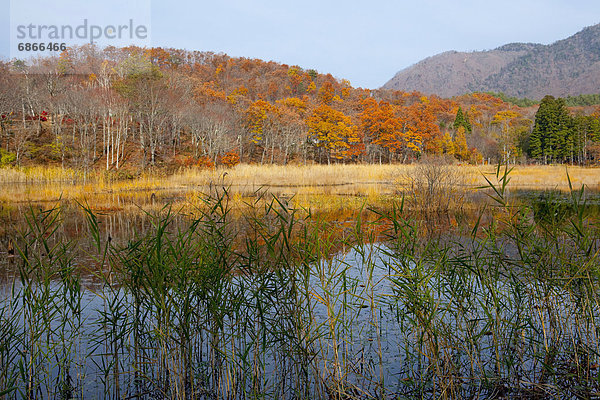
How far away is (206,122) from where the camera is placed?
38.2m

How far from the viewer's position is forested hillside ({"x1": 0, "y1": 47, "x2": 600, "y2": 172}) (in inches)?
1344

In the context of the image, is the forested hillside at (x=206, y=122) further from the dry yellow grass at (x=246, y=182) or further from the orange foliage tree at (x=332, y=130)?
the dry yellow grass at (x=246, y=182)

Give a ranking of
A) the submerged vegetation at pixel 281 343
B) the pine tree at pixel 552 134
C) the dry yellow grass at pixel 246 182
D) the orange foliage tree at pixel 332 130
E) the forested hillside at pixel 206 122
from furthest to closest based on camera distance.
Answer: the pine tree at pixel 552 134 < the orange foliage tree at pixel 332 130 < the forested hillside at pixel 206 122 < the dry yellow grass at pixel 246 182 < the submerged vegetation at pixel 281 343

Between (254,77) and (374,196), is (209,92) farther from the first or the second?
(374,196)

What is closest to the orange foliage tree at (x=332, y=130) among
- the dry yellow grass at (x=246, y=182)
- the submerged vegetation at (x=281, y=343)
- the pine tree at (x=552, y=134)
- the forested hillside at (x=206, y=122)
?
the forested hillside at (x=206, y=122)

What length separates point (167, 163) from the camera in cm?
3531

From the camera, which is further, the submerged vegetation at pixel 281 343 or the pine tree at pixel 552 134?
the pine tree at pixel 552 134

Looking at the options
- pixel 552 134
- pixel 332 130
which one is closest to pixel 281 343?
pixel 332 130

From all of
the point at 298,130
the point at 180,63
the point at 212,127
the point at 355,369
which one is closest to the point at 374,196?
the point at 355,369

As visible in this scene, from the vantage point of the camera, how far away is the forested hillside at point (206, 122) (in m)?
34.1

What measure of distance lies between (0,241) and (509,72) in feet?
741

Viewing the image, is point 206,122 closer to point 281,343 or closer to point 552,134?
point 281,343

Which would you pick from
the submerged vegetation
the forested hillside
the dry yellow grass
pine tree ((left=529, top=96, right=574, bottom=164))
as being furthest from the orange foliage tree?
the submerged vegetation

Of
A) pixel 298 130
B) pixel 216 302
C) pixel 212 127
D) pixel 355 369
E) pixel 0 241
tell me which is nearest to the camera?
pixel 216 302
